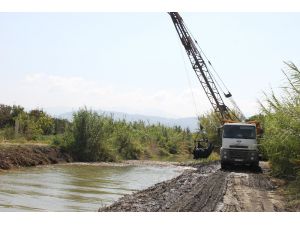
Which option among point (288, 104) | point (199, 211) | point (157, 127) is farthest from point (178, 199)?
point (157, 127)

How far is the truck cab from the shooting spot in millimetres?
22797

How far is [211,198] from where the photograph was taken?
44.7ft

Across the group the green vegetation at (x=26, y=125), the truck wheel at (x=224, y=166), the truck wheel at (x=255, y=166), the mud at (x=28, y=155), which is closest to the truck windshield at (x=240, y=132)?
the truck wheel at (x=255, y=166)

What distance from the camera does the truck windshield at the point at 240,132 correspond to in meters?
23.0

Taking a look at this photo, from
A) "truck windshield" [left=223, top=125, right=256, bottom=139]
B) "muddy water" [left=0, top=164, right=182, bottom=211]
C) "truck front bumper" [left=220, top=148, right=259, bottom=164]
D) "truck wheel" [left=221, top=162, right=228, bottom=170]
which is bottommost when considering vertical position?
"muddy water" [left=0, top=164, right=182, bottom=211]

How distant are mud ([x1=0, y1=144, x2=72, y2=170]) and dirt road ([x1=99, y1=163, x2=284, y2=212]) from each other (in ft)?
38.7

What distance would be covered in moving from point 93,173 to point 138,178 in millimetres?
3176

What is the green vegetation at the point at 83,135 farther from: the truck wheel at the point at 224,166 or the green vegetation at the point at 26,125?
the truck wheel at the point at 224,166

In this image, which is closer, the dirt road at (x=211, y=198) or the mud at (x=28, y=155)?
the dirt road at (x=211, y=198)

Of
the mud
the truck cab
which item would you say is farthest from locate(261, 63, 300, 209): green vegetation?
the mud

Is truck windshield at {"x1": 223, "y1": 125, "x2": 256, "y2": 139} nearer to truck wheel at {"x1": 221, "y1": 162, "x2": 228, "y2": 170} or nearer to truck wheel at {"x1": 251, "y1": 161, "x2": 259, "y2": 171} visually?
truck wheel at {"x1": 251, "y1": 161, "x2": 259, "y2": 171}

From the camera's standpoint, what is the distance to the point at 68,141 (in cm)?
3500

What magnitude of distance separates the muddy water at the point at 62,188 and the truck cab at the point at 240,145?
382cm

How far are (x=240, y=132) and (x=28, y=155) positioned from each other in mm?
13541
